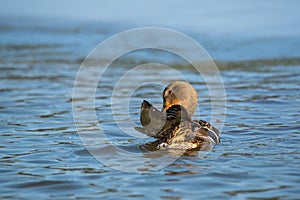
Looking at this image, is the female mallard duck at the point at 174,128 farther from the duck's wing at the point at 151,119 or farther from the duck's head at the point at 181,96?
the duck's head at the point at 181,96

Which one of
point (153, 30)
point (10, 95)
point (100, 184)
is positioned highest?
point (153, 30)

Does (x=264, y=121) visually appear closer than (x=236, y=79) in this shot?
Yes

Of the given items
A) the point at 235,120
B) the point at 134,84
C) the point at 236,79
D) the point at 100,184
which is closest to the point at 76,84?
the point at 134,84

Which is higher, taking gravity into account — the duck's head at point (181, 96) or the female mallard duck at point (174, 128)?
the duck's head at point (181, 96)

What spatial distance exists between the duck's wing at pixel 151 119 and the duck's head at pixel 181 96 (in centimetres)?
46

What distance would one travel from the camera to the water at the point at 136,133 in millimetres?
4867

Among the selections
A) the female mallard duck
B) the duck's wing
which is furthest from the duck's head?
the duck's wing

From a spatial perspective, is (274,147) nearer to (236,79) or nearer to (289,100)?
(289,100)

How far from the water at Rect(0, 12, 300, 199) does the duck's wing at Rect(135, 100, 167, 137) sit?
280mm

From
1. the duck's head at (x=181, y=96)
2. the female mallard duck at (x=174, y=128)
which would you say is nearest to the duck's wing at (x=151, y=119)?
the female mallard duck at (x=174, y=128)

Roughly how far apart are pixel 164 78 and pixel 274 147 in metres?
4.46

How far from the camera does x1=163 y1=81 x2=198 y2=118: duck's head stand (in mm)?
6301

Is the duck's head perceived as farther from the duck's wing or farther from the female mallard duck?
the duck's wing

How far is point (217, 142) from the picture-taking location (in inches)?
243
